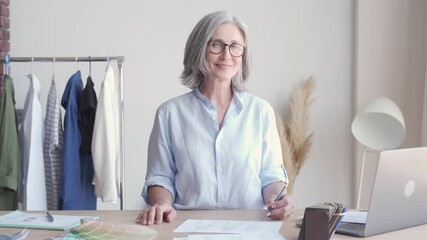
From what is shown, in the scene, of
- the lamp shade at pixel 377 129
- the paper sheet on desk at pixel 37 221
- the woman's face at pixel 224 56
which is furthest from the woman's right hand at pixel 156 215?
the lamp shade at pixel 377 129

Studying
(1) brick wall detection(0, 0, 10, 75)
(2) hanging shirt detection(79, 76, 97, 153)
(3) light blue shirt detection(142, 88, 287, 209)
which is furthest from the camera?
(1) brick wall detection(0, 0, 10, 75)

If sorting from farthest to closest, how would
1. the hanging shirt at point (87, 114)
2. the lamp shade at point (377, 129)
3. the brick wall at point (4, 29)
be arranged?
the brick wall at point (4, 29), the lamp shade at point (377, 129), the hanging shirt at point (87, 114)

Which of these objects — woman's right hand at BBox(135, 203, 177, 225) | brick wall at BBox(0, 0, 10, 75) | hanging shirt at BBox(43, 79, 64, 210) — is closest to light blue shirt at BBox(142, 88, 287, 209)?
woman's right hand at BBox(135, 203, 177, 225)

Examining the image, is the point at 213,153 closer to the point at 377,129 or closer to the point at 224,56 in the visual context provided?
the point at 224,56

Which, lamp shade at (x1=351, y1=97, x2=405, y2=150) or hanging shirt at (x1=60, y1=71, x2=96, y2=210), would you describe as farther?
lamp shade at (x1=351, y1=97, x2=405, y2=150)

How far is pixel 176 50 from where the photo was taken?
393cm

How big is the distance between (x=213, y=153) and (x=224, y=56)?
36 centimetres

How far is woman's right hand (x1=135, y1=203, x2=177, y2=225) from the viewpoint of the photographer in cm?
177

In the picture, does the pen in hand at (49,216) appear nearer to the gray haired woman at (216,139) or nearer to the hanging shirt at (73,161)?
the gray haired woman at (216,139)

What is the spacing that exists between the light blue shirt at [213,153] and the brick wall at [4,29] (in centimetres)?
201

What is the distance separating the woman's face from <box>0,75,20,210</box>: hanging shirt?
62.4 inches

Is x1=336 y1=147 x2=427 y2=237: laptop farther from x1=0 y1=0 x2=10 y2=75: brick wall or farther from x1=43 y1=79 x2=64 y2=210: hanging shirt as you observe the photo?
x1=0 y1=0 x2=10 y2=75: brick wall

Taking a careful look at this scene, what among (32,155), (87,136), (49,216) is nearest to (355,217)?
(49,216)

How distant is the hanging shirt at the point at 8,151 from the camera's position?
3145 mm
